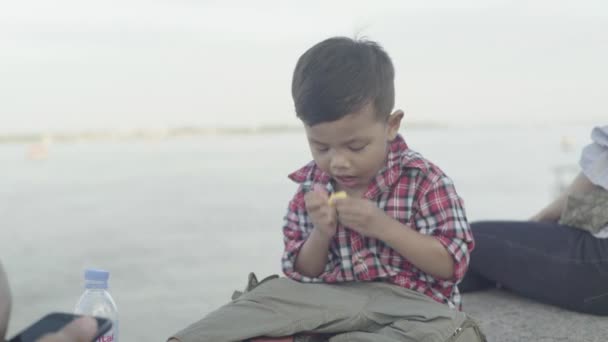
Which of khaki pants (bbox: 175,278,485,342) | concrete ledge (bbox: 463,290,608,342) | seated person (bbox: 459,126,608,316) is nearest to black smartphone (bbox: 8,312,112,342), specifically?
khaki pants (bbox: 175,278,485,342)

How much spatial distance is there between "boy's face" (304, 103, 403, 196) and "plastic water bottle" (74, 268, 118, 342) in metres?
0.65

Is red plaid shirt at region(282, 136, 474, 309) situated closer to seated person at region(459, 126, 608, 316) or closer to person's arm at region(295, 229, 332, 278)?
person's arm at region(295, 229, 332, 278)

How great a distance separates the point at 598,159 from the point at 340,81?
4.10ft

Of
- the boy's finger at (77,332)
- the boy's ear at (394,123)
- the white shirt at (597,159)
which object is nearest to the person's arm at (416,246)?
the boy's ear at (394,123)

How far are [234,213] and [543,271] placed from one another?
7.90 m

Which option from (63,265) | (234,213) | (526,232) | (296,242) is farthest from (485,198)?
(296,242)

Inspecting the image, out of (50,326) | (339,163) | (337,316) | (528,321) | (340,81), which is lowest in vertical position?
(528,321)

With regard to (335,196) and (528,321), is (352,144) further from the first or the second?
(528,321)

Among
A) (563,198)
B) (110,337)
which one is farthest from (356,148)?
(563,198)

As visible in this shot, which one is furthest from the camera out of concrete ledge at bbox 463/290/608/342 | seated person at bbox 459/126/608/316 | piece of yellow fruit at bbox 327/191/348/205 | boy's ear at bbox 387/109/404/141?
seated person at bbox 459/126/608/316

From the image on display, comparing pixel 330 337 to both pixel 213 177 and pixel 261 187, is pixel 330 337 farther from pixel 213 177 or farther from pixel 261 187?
pixel 213 177

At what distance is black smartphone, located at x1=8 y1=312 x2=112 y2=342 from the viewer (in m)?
1.38

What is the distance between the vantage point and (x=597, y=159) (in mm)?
2725

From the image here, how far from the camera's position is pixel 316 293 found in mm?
2016
